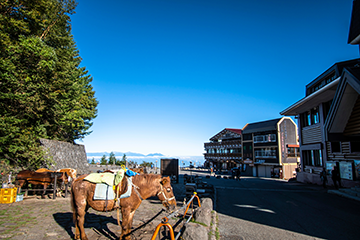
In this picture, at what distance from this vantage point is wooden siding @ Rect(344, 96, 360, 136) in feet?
38.5

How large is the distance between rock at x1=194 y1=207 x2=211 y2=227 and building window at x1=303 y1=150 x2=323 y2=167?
66.0 feet

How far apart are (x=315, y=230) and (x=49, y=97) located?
19233 mm

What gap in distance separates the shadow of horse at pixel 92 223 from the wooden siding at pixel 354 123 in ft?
47.1

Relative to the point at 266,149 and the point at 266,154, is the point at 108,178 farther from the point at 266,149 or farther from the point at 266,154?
the point at 266,149

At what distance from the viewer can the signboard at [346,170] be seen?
651 inches

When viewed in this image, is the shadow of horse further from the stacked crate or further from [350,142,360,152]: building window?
[350,142,360,152]: building window

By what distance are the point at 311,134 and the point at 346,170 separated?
21.5 ft

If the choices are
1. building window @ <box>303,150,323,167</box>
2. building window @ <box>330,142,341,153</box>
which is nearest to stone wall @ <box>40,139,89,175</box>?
building window @ <box>330,142,341,153</box>

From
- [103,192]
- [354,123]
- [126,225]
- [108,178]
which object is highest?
[354,123]

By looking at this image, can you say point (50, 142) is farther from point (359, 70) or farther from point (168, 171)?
point (359, 70)

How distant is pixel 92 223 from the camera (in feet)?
23.8

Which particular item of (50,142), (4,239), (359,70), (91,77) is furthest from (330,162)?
(91,77)

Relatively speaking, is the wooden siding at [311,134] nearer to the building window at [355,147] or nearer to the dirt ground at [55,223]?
the building window at [355,147]

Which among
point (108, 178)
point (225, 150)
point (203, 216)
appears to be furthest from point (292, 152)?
point (108, 178)
